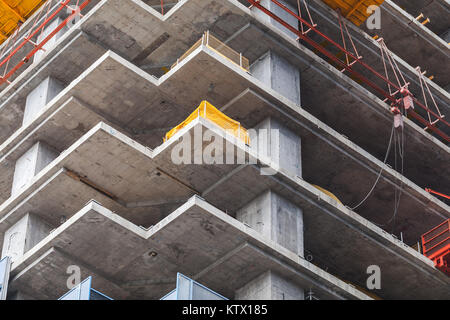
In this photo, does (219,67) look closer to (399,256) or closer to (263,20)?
(263,20)

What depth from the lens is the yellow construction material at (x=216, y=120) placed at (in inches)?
1711

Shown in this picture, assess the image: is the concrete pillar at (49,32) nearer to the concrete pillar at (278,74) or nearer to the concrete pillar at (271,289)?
the concrete pillar at (278,74)

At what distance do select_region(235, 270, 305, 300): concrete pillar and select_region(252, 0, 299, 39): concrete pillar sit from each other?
41.0ft

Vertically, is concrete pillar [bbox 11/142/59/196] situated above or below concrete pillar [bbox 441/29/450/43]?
below

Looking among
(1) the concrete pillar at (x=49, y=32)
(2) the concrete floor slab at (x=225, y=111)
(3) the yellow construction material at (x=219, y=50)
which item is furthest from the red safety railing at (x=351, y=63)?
(1) the concrete pillar at (x=49, y=32)

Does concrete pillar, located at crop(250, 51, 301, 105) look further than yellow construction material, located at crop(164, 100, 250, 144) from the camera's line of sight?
Yes

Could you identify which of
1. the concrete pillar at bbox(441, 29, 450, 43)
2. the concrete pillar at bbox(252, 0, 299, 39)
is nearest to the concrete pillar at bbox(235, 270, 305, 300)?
the concrete pillar at bbox(252, 0, 299, 39)

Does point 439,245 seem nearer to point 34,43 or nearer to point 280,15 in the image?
point 280,15

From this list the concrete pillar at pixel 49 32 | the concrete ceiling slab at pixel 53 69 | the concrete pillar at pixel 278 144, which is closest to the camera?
the concrete pillar at pixel 278 144

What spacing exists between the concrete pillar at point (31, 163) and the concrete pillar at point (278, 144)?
860 centimetres

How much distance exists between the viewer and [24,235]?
45.7 m

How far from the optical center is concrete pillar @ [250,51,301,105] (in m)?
48.1

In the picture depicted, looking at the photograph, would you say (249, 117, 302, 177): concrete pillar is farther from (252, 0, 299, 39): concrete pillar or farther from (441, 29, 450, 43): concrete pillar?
(441, 29, 450, 43): concrete pillar
